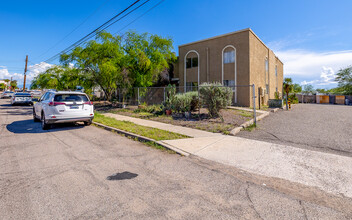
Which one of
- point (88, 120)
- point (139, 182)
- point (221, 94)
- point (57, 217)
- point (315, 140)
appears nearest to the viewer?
point (57, 217)

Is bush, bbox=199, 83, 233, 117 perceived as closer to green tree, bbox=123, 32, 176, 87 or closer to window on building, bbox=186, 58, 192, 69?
green tree, bbox=123, 32, 176, 87

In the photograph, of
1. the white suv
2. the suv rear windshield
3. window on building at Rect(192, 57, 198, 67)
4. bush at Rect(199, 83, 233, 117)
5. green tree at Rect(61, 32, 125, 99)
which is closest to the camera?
the white suv

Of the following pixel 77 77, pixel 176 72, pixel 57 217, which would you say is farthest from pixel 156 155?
pixel 176 72

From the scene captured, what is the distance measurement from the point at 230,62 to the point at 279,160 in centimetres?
1403

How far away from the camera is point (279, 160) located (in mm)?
4762

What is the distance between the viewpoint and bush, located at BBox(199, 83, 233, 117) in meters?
9.81

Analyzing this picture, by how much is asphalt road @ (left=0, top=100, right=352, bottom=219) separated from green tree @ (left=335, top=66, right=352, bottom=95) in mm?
42463

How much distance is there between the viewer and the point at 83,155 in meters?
5.06

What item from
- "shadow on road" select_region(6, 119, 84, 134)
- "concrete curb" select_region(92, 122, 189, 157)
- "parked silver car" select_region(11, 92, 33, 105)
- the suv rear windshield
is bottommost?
"concrete curb" select_region(92, 122, 189, 157)

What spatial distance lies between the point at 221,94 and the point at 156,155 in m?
5.98

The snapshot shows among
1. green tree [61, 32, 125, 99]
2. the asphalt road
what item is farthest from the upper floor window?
the asphalt road

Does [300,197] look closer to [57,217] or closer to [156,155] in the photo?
[156,155]

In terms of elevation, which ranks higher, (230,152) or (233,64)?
(233,64)

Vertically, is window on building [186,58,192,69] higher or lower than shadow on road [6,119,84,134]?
higher
